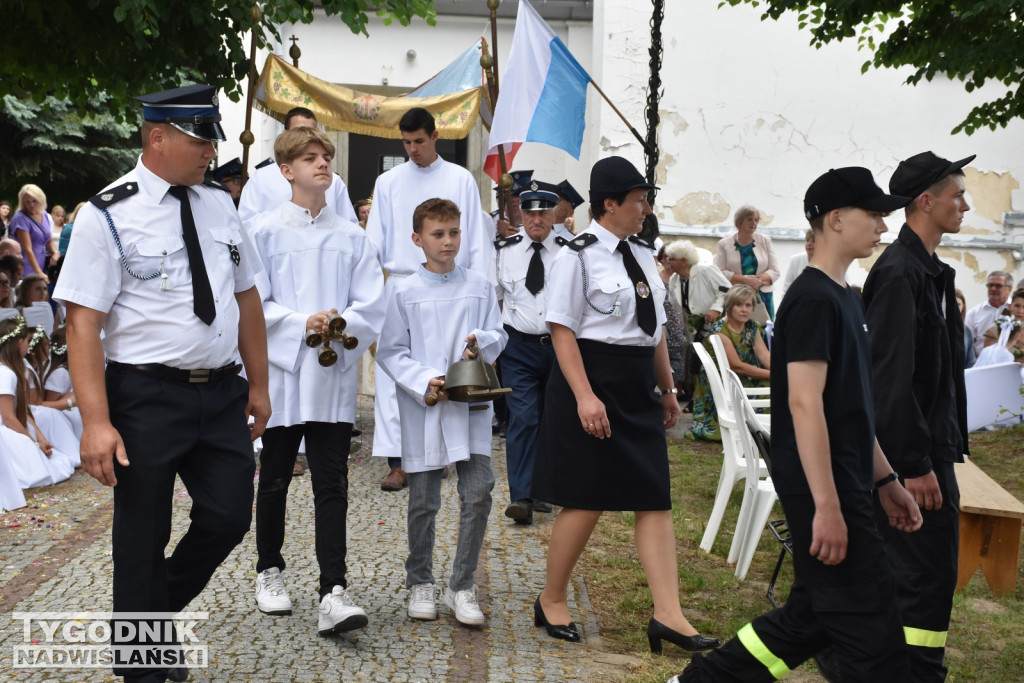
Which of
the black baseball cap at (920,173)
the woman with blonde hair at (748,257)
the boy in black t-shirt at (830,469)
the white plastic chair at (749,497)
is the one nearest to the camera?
the boy in black t-shirt at (830,469)

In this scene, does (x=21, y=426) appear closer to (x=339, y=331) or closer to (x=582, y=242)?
(x=339, y=331)

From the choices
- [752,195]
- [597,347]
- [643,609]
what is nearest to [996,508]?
[643,609]

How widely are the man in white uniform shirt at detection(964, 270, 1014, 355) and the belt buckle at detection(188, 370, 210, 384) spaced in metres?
11.0

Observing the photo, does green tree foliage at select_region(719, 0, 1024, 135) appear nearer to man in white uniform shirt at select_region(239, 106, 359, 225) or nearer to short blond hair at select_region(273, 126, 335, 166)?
man in white uniform shirt at select_region(239, 106, 359, 225)

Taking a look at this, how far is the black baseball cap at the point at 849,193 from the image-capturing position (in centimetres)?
360

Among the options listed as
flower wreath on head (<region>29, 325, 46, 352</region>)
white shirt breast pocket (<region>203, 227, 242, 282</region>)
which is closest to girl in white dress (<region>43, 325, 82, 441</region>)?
flower wreath on head (<region>29, 325, 46, 352</region>)

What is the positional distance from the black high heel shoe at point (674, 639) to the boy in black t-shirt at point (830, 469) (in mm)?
1106

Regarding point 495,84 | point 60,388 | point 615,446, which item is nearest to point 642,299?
point 615,446

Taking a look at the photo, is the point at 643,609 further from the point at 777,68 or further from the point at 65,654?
the point at 777,68

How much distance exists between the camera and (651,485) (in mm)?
4977

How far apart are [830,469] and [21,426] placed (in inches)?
252

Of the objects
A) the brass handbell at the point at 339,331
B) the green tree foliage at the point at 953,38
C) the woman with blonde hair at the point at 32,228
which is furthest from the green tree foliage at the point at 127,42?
the brass handbell at the point at 339,331

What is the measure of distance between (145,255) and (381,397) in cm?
221

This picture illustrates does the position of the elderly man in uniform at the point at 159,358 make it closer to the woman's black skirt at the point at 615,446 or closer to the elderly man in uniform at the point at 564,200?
the woman's black skirt at the point at 615,446
